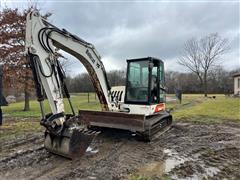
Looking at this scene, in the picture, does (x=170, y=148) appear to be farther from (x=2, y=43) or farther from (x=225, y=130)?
(x=2, y=43)

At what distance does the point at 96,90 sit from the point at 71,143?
226cm

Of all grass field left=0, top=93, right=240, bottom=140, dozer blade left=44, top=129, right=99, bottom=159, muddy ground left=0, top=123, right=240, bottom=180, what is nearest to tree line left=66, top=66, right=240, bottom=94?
grass field left=0, top=93, right=240, bottom=140

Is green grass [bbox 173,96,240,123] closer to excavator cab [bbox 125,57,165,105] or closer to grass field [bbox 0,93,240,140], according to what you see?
grass field [bbox 0,93,240,140]

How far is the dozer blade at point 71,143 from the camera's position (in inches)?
180

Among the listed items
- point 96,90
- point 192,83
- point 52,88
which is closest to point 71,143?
point 52,88

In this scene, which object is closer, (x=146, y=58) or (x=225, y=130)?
(x=146, y=58)

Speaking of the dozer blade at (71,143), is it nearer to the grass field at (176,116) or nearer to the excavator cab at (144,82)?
the excavator cab at (144,82)

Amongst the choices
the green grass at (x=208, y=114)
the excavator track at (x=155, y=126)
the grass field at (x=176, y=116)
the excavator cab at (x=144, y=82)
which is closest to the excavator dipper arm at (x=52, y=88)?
the excavator track at (x=155, y=126)

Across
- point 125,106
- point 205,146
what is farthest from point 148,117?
point 205,146

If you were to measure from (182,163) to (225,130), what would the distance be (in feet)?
13.8

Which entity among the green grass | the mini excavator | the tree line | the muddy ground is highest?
the tree line

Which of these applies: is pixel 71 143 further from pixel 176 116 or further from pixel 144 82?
pixel 176 116

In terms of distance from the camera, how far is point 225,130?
8.12 metres

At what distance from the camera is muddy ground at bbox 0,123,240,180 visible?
4.04 meters
